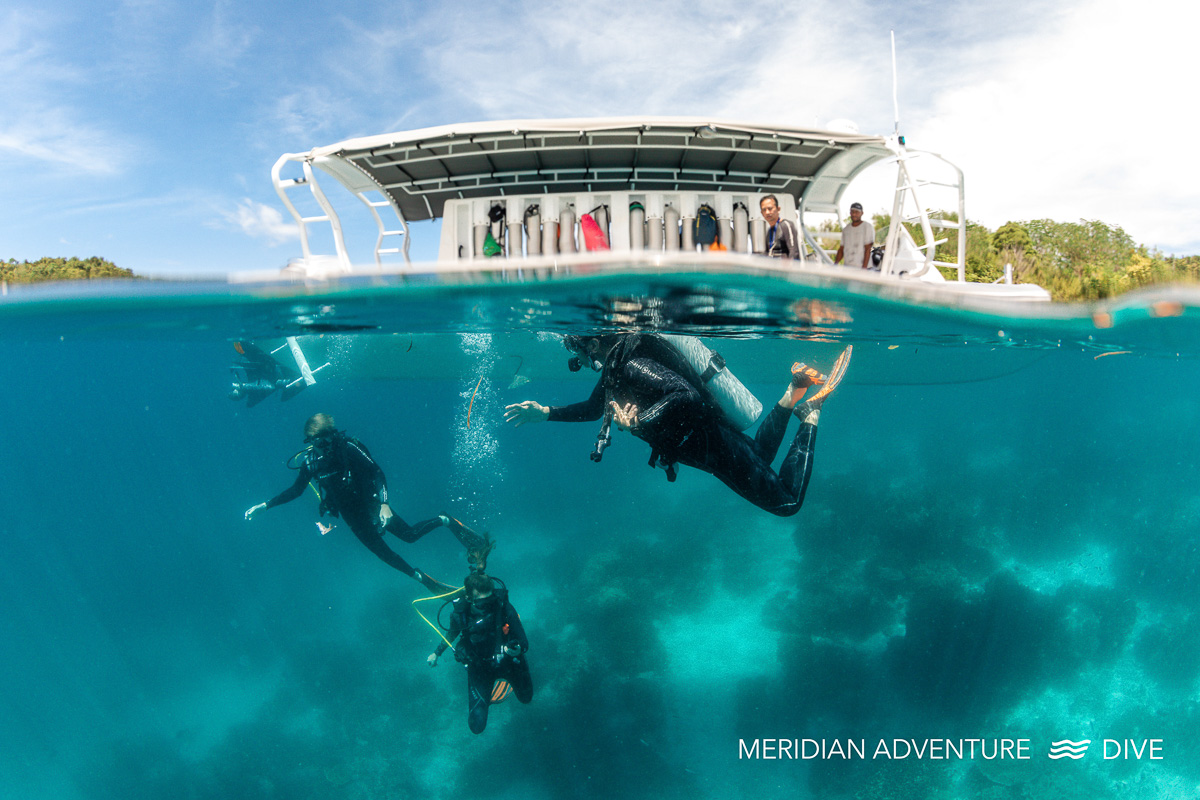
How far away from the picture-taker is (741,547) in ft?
57.7

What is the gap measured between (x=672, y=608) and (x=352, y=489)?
28.7ft

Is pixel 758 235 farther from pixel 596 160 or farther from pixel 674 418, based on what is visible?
pixel 674 418

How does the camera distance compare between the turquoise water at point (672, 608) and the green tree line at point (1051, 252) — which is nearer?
the turquoise water at point (672, 608)

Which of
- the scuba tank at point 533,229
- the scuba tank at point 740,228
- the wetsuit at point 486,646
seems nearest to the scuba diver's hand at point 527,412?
the scuba tank at point 533,229

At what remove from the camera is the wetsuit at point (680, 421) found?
23.7ft

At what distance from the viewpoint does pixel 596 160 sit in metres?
9.06

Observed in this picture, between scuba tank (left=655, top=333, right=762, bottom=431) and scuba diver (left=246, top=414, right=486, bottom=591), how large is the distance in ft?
14.4

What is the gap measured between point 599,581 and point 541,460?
21.9 meters

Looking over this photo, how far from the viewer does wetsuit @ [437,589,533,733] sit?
29.3 feet

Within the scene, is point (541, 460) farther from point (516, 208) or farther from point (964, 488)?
point (516, 208)

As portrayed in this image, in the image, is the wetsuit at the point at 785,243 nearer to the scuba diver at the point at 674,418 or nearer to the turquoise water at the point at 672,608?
the turquoise water at the point at 672,608

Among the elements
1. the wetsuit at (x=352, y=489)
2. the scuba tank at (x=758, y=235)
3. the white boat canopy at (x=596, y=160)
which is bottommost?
the wetsuit at (x=352, y=489)

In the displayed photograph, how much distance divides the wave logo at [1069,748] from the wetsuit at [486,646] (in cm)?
1162

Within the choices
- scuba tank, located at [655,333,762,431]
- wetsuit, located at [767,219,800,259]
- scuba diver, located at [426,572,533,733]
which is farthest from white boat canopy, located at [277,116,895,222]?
scuba diver, located at [426,572,533,733]
